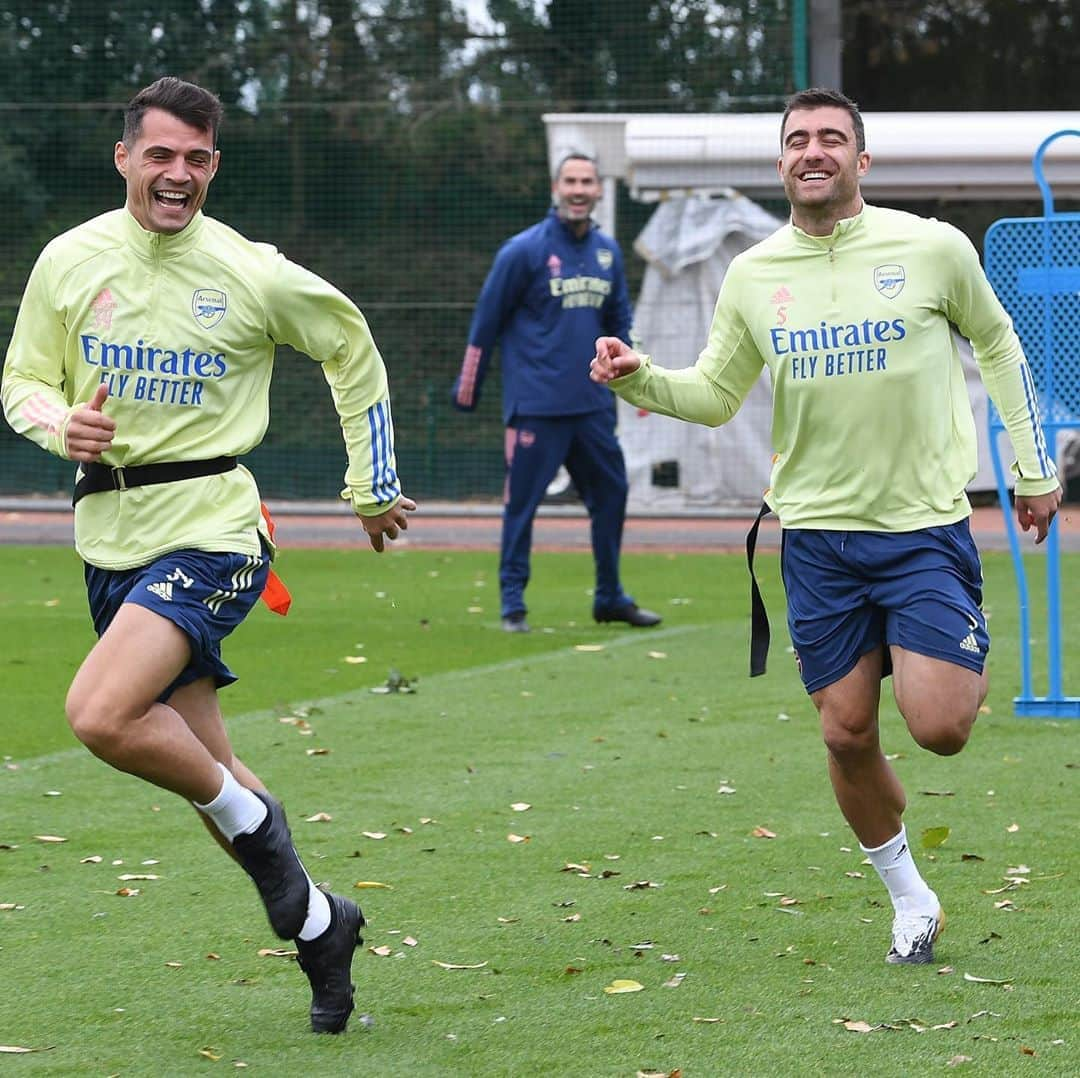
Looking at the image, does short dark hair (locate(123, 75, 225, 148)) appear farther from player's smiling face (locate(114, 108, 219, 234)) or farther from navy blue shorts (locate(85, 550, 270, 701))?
navy blue shorts (locate(85, 550, 270, 701))

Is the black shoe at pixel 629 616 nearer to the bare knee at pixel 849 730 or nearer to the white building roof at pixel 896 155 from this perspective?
the white building roof at pixel 896 155

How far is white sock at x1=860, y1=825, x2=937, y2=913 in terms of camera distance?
4801 mm

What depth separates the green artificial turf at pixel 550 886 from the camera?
166 inches

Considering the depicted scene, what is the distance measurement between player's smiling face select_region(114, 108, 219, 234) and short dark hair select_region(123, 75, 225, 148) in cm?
1

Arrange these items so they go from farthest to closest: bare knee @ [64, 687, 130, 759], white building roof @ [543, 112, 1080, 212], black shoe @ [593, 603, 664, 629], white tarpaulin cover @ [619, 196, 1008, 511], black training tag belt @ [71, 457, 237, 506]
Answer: white tarpaulin cover @ [619, 196, 1008, 511]
white building roof @ [543, 112, 1080, 212]
black shoe @ [593, 603, 664, 629]
black training tag belt @ [71, 457, 237, 506]
bare knee @ [64, 687, 130, 759]

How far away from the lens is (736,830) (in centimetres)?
626

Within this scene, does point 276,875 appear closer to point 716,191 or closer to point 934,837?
point 934,837

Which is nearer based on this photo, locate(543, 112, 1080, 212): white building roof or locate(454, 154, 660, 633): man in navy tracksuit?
locate(454, 154, 660, 633): man in navy tracksuit

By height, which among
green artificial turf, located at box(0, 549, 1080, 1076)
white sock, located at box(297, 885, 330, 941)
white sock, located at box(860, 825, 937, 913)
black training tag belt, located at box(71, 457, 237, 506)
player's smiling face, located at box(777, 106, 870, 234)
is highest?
player's smiling face, located at box(777, 106, 870, 234)

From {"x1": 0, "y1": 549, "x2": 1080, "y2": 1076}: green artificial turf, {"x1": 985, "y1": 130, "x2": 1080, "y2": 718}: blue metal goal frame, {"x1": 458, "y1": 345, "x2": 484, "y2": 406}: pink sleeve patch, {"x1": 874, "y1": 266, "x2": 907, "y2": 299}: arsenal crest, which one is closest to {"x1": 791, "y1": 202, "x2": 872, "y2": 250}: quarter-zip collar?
{"x1": 874, "y1": 266, "x2": 907, "y2": 299}: arsenal crest

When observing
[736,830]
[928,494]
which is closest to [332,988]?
[928,494]

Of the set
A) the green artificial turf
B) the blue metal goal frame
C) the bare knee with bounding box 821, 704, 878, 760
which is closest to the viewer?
the green artificial turf

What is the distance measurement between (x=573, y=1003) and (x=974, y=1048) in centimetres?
90

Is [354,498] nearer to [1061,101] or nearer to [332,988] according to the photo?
[332,988]
